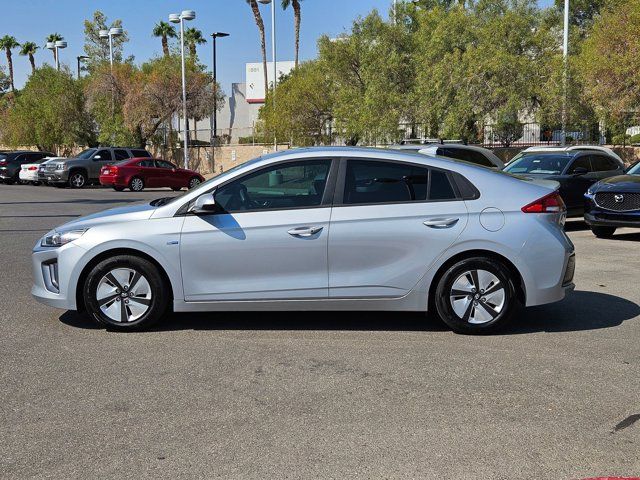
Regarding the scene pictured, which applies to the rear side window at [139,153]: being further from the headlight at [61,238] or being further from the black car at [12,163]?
the headlight at [61,238]

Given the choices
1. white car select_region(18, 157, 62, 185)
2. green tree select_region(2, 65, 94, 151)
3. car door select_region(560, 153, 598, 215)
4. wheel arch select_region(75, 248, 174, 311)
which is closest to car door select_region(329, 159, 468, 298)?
wheel arch select_region(75, 248, 174, 311)

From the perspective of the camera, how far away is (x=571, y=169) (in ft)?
48.9

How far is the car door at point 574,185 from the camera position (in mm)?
14520

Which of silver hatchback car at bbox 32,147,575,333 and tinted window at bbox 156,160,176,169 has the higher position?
tinted window at bbox 156,160,176,169

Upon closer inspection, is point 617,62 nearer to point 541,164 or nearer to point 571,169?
point 541,164

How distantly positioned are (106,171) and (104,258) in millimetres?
23284

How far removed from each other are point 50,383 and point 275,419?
1.82 m

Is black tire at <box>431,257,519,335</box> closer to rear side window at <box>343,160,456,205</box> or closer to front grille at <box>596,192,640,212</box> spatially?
rear side window at <box>343,160,456,205</box>

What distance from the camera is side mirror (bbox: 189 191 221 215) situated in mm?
6270

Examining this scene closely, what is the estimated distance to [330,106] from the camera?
34.5 meters

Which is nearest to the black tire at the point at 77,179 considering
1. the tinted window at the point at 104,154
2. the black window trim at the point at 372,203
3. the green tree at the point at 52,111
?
the tinted window at the point at 104,154

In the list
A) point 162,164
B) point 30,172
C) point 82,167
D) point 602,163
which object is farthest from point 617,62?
point 30,172

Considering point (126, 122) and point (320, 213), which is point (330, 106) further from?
point (320, 213)

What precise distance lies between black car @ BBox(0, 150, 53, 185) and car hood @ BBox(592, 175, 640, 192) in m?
29.8
